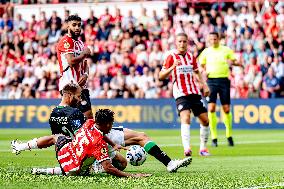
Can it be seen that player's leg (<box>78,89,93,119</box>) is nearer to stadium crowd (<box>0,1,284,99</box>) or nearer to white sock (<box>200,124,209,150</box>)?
white sock (<box>200,124,209,150</box>)

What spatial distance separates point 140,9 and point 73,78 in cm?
1625

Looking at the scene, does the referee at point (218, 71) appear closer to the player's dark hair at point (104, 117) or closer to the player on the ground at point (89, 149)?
the player on the ground at point (89, 149)

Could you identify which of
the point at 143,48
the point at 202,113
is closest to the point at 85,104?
the point at 202,113

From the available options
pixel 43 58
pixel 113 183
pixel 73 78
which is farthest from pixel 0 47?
pixel 113 183

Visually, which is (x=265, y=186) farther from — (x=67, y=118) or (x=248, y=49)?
(x=248, y=49)

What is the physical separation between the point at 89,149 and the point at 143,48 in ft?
57.9

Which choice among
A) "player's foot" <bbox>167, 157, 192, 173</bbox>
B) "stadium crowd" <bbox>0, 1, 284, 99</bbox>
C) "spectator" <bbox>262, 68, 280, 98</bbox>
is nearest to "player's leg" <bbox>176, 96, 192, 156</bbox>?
"player's foot" <bbox>167, 157, 192, 173</bbox>

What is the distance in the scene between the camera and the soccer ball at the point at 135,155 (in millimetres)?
11445

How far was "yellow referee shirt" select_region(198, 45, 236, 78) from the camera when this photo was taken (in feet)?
61.0

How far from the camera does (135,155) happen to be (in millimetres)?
11445

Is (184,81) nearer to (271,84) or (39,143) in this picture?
(39,143)

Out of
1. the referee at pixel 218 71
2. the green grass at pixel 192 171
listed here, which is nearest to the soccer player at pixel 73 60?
the green grass at pixel 192 171

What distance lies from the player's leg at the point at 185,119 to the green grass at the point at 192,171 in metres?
0.31

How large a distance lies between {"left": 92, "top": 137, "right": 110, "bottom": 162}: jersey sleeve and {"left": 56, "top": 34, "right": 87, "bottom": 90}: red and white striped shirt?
A: 357cm
